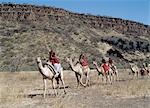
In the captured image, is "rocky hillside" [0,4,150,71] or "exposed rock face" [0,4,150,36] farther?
"exposed rock face" [0,4,150,36]

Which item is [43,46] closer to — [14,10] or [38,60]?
[14,10]

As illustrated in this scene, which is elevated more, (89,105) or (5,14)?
(5,14)

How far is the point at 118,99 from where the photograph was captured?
18.6m

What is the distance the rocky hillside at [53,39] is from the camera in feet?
237

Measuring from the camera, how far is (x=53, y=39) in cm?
8075

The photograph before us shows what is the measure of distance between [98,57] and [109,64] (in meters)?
47.4

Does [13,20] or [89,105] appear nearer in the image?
[89,105]

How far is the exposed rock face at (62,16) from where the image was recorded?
3627 inches

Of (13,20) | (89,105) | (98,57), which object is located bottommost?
(89,105)

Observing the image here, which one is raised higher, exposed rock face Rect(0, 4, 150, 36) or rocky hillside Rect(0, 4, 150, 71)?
exposed rock face Rect(0, 4, 150, 36)

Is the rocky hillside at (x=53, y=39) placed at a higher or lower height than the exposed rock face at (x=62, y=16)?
lower

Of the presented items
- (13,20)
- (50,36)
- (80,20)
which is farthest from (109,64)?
(80,20)

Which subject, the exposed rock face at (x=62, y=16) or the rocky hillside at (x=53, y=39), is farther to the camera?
the exposed rock face at (x=62, y=16)

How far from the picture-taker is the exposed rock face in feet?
302
